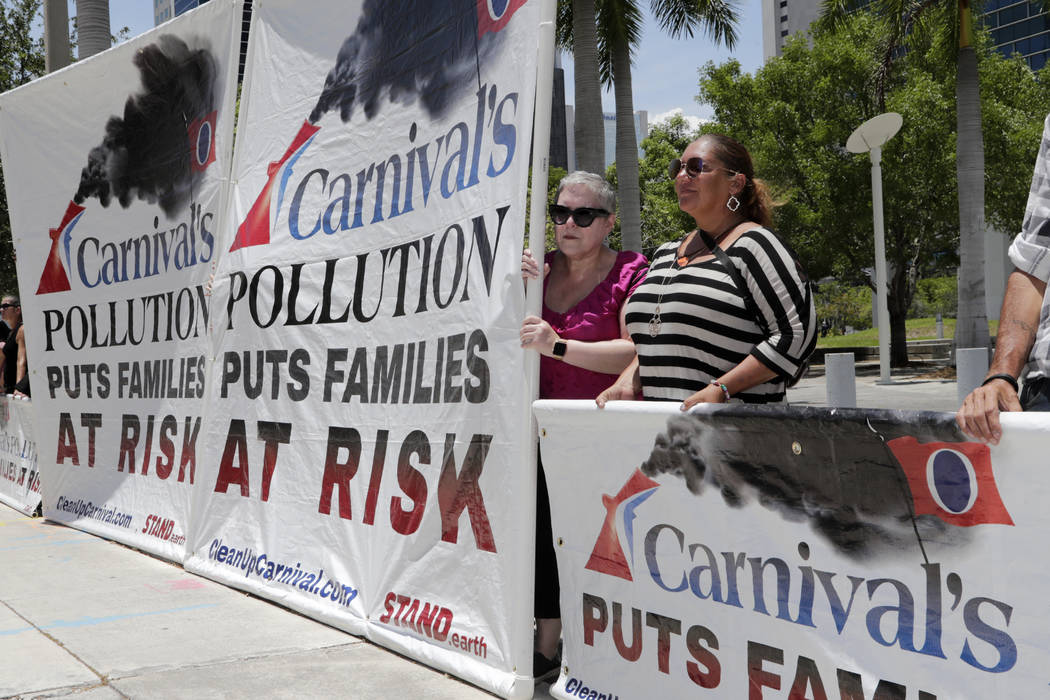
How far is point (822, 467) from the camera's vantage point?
2754 millimetres

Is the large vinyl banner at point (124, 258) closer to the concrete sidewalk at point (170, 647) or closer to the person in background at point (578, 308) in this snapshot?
the concrete sidewalk at point (170, 647)

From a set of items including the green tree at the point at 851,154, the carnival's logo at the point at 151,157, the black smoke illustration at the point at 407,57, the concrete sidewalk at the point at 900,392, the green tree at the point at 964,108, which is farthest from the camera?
the green tree at the point at 851,154

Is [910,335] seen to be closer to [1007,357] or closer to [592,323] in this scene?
[592,323]

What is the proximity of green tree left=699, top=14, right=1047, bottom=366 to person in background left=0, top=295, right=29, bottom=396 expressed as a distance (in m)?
18.8

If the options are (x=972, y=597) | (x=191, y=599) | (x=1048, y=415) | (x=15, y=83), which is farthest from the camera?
(x=15, y=83)

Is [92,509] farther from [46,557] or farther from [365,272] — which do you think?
[365,272]

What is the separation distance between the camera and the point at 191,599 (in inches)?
215

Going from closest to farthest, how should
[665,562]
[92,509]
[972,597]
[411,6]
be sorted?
1. [972,597]
2. [665,562]
3. [411,6]
4. [92,509]

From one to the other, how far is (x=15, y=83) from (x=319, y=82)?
50.9 ft

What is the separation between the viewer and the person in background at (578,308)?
4070mm

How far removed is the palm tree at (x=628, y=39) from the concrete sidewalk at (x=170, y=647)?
43.9 ft

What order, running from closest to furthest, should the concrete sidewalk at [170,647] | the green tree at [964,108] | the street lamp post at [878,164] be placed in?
1. the concrete sidewalk at [170,647]
2. the street lamp post at [878,164]
3. the green tree at [964,108]

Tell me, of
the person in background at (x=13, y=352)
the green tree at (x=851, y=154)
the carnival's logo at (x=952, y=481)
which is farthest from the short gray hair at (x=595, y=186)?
the green tree at (x=851, y=154)

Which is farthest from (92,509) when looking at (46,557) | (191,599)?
(191,599)
